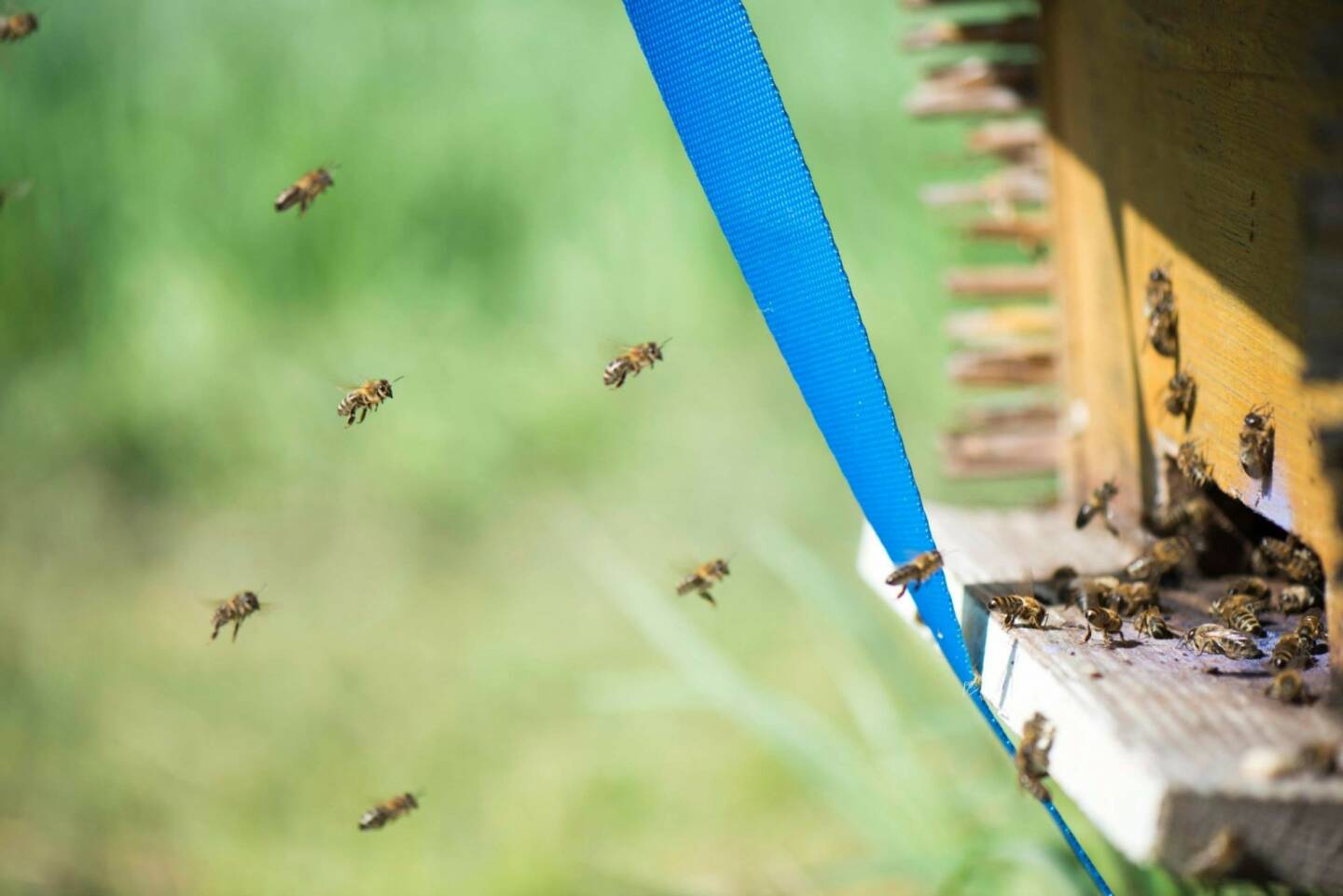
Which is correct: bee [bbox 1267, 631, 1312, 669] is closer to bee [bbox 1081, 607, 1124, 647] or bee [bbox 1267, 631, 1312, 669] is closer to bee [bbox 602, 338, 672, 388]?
Result: bee [bbox 1081, 607, 1124, 647]

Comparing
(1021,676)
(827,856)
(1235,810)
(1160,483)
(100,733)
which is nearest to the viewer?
(1235,810)

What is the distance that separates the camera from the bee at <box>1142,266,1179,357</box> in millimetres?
2473

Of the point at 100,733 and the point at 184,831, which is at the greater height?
the point at 100,733

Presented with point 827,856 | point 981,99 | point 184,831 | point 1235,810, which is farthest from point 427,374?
point 1235,810

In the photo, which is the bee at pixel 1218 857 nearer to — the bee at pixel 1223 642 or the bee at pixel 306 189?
the bee at pixel 1223 642

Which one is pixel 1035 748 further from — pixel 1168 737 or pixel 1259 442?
pixel 1259 442

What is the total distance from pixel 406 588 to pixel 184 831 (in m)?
1.75

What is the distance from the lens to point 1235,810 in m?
1.43

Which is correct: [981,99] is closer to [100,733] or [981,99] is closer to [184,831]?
[184,831]

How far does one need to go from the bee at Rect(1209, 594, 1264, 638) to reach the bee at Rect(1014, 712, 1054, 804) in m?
0.41

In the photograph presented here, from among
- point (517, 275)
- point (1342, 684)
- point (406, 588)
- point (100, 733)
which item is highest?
point (517, 275)

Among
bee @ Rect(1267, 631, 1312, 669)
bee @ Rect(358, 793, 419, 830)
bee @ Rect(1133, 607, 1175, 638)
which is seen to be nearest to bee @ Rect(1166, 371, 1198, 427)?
bee @ Rect(1133, 607, 1175, 638)

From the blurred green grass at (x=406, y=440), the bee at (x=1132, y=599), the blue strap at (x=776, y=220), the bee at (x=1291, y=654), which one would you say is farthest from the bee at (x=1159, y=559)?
the blurred green grass at (x=406, y=440)

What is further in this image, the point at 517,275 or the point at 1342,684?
the point at 517,275
